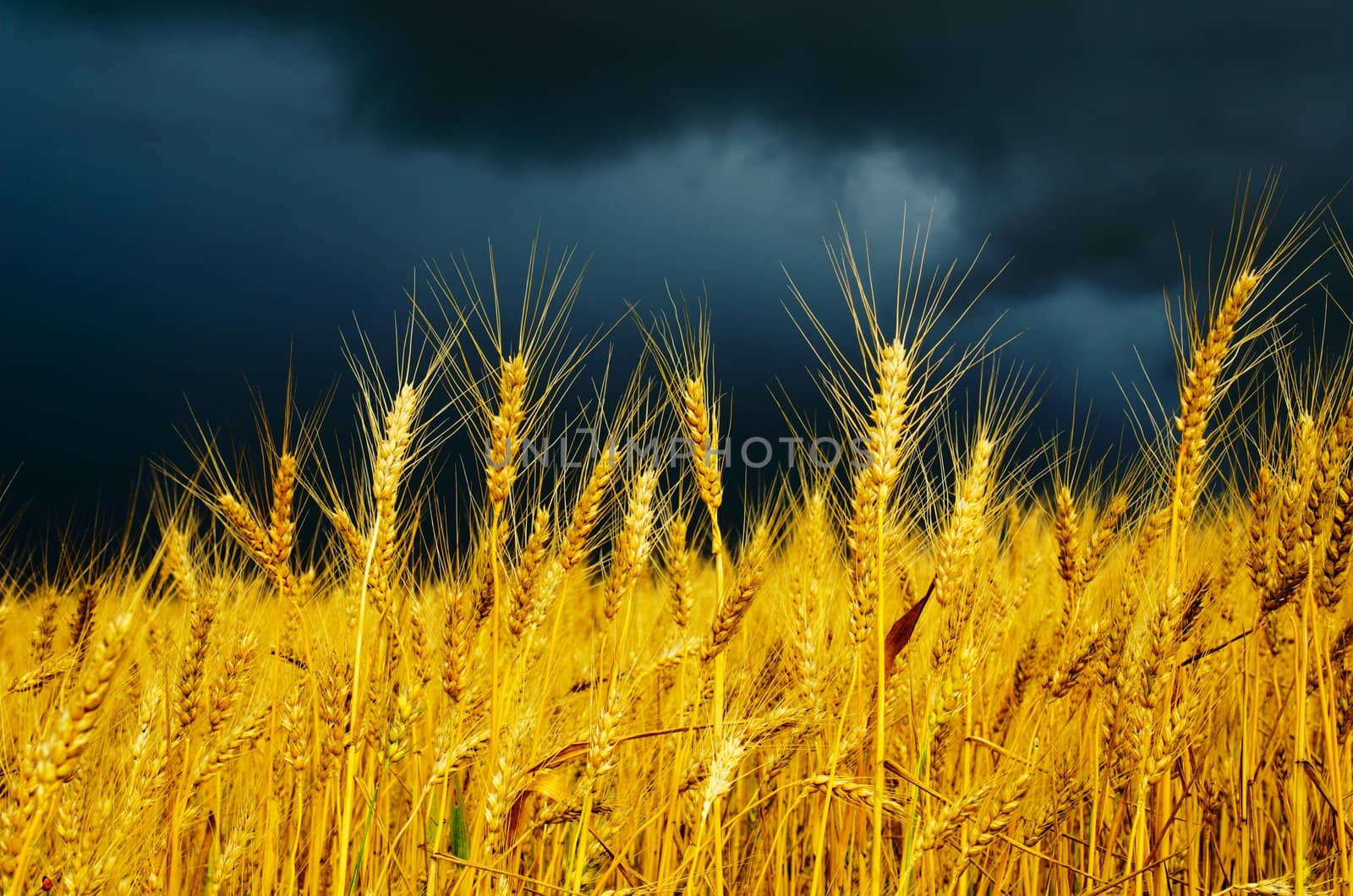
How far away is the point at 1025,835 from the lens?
103 inches

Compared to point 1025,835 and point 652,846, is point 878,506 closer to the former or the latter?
point 1025,835

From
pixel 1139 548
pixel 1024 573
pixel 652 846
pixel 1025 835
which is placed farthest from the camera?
pixel 1024 573

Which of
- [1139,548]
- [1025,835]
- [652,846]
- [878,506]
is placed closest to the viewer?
[878,506]

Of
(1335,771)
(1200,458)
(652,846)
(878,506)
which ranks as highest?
(1200,458)

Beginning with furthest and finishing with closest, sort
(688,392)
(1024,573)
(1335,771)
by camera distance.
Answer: (1024,573) < (688,392) < (1335,771)

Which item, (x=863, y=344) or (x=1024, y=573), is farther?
(x=1024, y=573)

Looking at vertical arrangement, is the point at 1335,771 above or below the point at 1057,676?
below

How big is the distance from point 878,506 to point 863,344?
1.56 ft

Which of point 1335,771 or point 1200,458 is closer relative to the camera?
point 1335,771

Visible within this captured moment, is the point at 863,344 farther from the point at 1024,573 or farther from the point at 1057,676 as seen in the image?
the point at 1024,573

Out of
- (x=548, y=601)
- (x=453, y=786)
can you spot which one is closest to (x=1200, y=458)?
(x=548, y=601)

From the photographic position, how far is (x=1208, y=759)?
3.49 m

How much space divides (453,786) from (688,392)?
1533 mm

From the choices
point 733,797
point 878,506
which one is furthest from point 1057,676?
point 733,797
